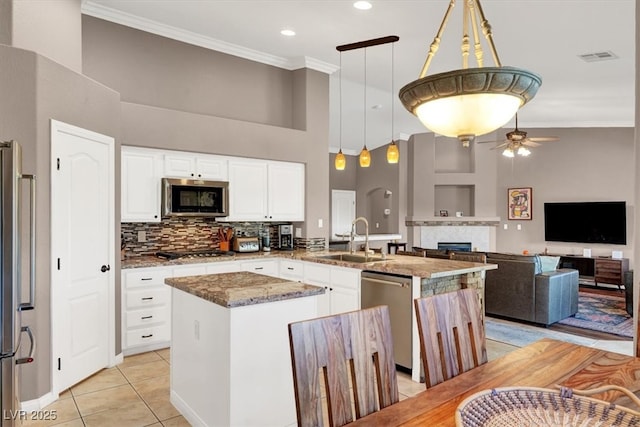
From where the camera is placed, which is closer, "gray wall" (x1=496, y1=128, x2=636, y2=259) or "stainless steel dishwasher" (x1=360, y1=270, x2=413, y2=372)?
"stainless steel dishwasher" (x1=360, y1=270, x2=413, y2=372)

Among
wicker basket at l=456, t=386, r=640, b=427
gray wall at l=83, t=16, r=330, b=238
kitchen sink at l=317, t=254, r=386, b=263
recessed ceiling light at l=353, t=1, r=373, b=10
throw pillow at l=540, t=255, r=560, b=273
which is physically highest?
recessed ceiling light at l=353, t=1, r=373, b=10

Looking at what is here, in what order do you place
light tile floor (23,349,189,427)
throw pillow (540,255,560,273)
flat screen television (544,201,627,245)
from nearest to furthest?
light tile floor (23,349,189,427) → throw pillow (540,255,560,273) → flat screen television (544,201,627,245)

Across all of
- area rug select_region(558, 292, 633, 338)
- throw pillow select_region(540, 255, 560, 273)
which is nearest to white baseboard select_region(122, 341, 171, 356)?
throw pillow select_region(540, 255, 560, 273)

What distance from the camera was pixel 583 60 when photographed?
17.3 ft

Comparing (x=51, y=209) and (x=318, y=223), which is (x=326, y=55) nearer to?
(x=318, y=223)

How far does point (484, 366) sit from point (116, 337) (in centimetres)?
335

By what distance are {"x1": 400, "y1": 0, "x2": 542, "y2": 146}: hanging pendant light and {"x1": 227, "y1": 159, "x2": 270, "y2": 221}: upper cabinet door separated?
12.6 ft

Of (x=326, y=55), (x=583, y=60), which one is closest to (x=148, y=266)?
(x=326, y=55)

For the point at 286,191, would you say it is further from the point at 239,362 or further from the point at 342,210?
the point at 342,210

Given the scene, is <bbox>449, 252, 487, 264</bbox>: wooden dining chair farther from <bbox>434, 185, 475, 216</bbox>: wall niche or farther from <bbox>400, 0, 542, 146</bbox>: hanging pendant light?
<bbox>434, 185, 475, 216</bbox>: wall niche

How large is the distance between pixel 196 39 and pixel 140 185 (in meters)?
1.88

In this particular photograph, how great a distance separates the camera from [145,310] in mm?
4129

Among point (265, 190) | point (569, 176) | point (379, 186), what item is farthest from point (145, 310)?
Result: point (569, 176)

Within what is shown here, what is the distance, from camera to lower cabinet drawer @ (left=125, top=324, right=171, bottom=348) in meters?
4.06
